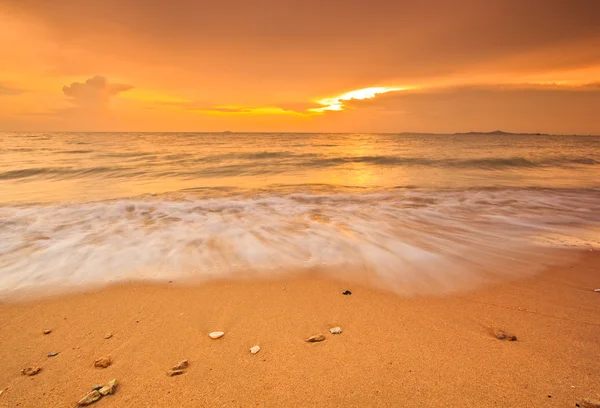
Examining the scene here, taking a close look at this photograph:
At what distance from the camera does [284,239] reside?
4984mm

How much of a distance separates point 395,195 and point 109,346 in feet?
26.6

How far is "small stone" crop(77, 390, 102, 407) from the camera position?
1.85m

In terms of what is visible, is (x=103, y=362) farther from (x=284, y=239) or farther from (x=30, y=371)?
(x=284, y=239)

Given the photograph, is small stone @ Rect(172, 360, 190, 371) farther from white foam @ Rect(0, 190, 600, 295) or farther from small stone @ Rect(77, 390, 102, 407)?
white foam @ Rect(0, 190, 600, 295)

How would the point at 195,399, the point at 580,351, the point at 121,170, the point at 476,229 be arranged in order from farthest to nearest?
the point at 121,170
the point at 476,229
the point at 580,351
the point at 195,399

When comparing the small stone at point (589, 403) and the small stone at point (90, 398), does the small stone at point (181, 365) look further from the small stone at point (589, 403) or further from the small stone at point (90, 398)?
the small stone at point (589, 403)

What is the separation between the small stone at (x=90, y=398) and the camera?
6.07 ft

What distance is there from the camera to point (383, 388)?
6.39 feet

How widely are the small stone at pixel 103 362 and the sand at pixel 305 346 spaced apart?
0.12ft

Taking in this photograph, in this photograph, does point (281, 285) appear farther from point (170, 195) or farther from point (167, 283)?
point (170, 195)

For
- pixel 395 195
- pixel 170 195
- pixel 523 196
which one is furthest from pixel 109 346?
pixel 523 196

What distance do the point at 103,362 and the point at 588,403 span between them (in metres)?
2.99

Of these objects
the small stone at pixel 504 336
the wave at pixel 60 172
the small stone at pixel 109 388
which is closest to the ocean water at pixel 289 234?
the small stone at pixel 504 336

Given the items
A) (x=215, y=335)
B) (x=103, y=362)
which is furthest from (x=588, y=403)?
(x=103, y=362)
